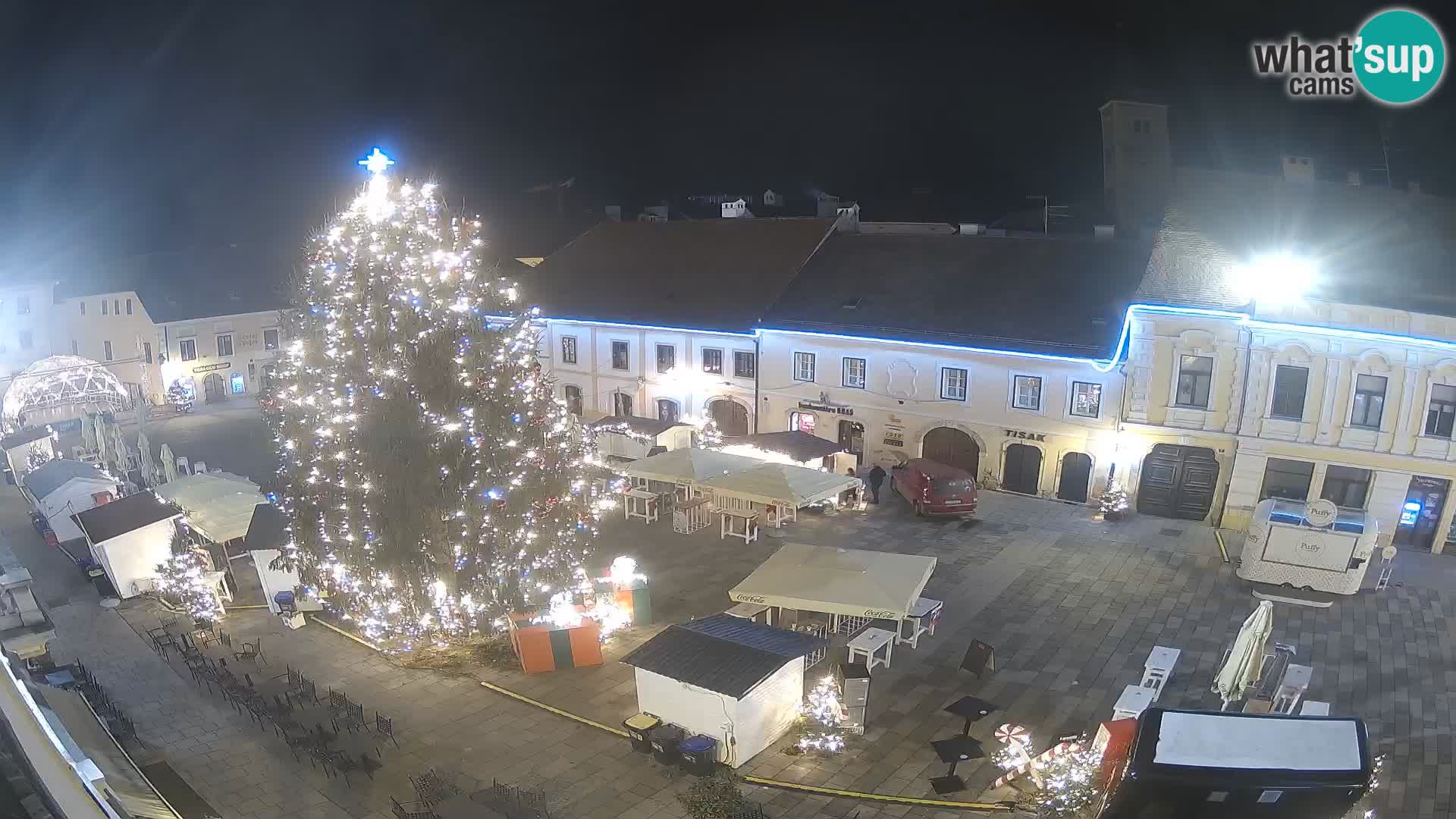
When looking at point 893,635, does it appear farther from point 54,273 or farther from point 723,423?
point 54,273

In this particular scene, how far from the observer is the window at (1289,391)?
2408cm

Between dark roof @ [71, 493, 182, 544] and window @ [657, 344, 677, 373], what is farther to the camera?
window @ [657, 344, 677, 373]

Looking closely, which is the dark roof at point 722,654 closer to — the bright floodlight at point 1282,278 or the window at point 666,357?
the bright floodlight at point 1282,278

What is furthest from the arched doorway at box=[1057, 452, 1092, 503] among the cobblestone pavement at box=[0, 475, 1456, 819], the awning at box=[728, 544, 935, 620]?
the awning at box=[728, 544, 935, 620]

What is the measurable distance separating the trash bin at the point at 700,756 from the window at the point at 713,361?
70.1 ft

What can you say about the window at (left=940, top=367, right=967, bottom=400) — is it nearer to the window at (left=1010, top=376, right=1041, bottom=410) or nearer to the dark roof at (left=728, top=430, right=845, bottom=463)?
the window at (left=1010, top=376, right=1041, bottom=410)

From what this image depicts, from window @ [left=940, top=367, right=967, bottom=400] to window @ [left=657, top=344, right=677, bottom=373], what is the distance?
11035 millimetres

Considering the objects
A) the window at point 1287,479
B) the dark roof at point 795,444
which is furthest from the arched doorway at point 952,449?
the window at point 1287,479

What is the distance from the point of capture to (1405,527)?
944 inches

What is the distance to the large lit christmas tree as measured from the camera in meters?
16.8

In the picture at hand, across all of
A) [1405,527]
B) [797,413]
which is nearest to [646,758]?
[797,413]

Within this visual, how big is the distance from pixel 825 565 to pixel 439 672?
26.9ft

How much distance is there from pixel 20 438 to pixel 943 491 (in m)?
33.6

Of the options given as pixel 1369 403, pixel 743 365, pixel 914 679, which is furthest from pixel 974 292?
pixel 914 679
